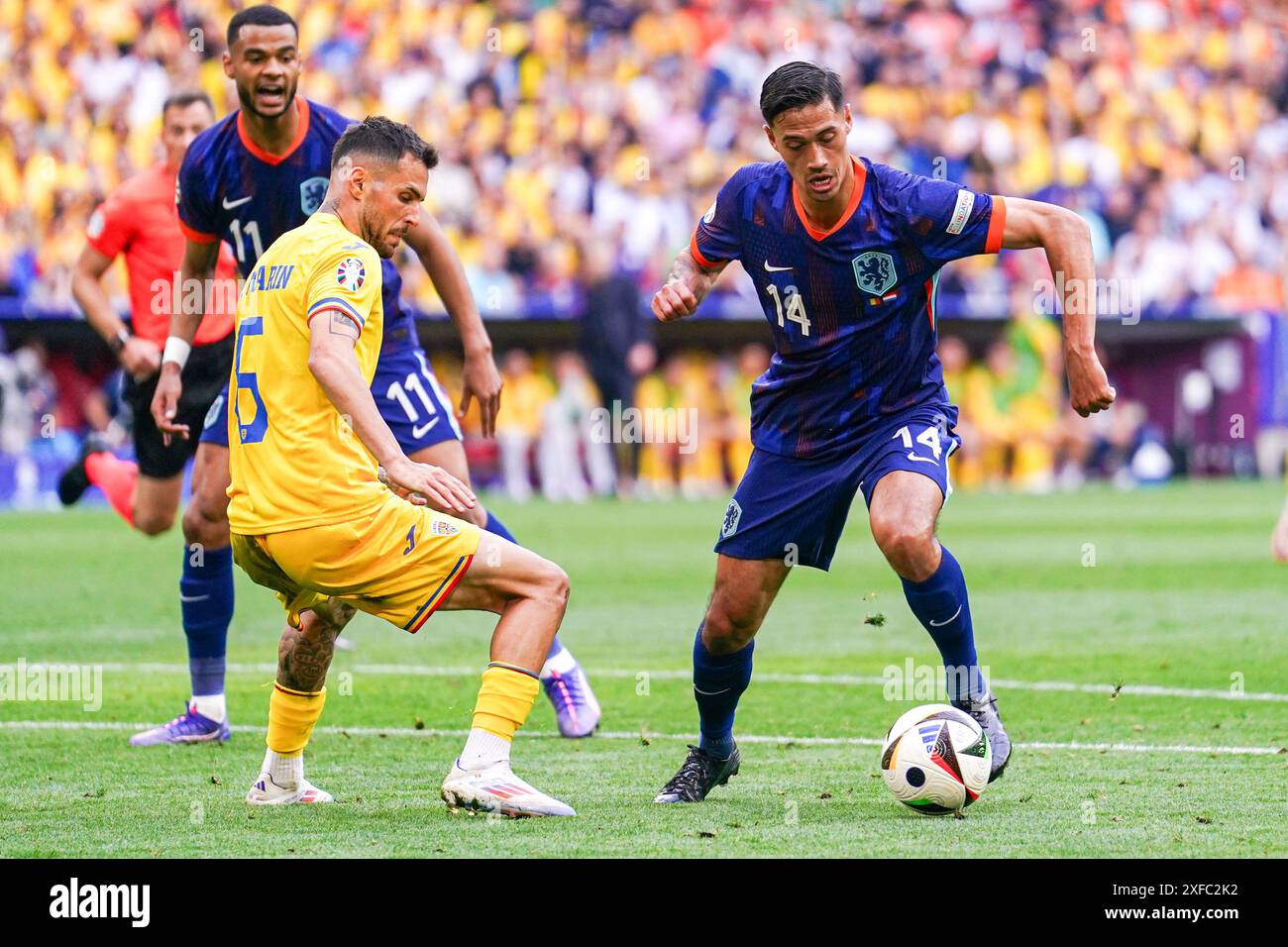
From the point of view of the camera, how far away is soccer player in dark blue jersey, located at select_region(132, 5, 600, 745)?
6.82 m

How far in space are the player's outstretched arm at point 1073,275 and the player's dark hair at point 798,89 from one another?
66 centimetres

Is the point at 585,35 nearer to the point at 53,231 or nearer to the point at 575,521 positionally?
the point at 53,231

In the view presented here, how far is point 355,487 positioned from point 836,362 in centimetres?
168

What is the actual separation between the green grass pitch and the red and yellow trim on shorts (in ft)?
1.87

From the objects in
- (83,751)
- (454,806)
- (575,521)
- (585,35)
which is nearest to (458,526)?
(454,806)

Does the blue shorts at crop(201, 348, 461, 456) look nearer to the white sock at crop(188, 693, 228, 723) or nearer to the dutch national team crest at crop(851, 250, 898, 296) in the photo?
the white sock at crop(188, 693, 228, 723)

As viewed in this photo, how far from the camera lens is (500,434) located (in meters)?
24.2

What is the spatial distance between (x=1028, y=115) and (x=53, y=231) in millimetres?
14137

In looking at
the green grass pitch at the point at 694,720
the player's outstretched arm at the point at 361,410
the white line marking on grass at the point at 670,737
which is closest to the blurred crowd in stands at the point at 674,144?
the green grass pitch at the point at 694,720

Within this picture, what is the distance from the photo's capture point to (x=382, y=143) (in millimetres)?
5223

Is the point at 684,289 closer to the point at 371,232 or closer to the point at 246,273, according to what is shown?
the point at 371,232

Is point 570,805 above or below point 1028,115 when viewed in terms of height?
below

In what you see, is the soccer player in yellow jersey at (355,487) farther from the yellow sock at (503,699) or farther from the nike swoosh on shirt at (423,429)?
the nike swoosh on shirt at (423,429)

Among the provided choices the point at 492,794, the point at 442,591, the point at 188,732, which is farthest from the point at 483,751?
the point at 188,732
